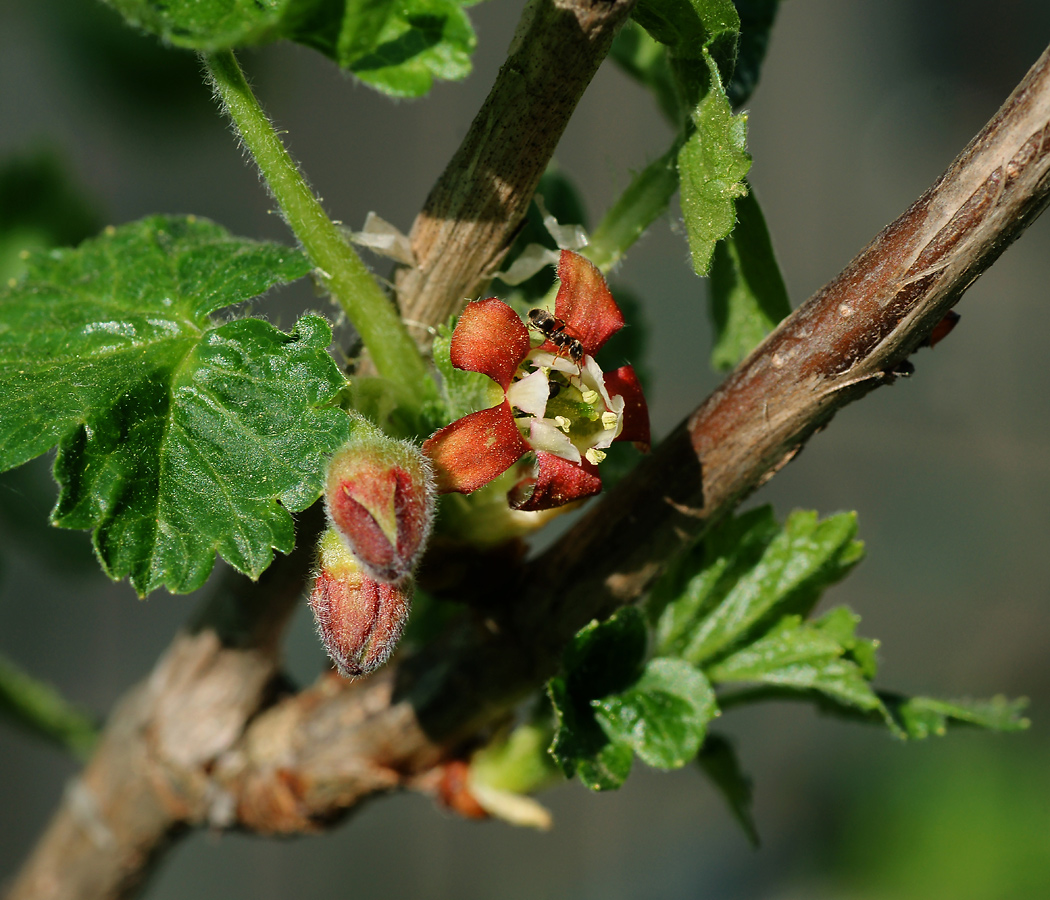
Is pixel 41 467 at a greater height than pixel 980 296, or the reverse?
pixel 980 296

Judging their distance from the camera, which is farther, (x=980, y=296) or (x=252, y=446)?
(x=980, y=296)

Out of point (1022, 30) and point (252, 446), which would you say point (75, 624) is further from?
point (1022, 30)

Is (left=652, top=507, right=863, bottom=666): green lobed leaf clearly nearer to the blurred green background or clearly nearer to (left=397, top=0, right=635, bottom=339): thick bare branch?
(left=397, top=0, right=635, bottom=339): thick bare branch

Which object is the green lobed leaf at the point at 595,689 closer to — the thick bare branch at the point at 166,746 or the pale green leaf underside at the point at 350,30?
the thick bare branch at the point at 166,746

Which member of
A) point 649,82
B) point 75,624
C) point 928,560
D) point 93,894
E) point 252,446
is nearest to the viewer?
point 252,446

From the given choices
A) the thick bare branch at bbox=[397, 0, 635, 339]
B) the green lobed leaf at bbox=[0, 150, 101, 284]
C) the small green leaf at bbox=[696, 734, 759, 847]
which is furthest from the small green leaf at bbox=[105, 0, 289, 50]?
the green lobed leaf at bbox=[0, 150, 101, 284]

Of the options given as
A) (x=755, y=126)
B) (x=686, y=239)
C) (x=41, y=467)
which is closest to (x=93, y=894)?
(x=41, y=467)
